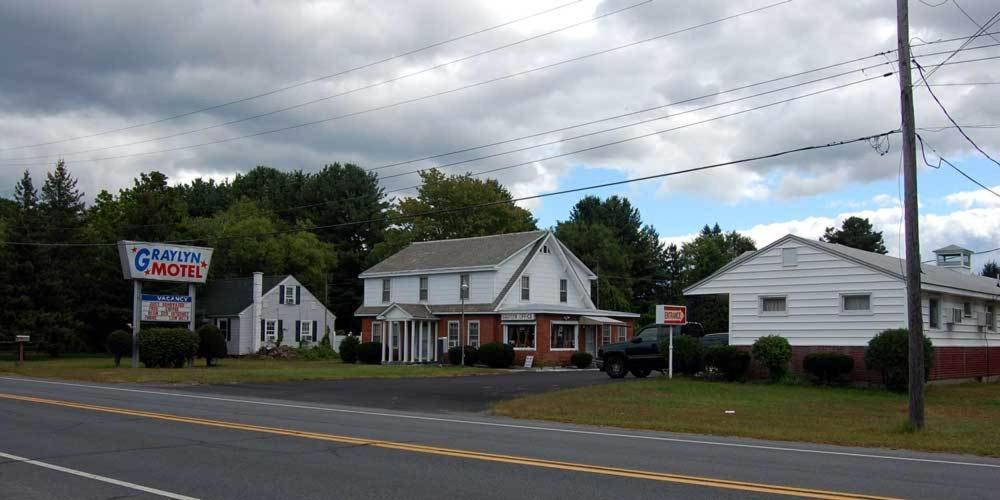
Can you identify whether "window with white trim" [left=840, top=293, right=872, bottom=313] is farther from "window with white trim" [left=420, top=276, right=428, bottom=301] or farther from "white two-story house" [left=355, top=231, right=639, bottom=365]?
"window with white trim" [left=420, top=276, right=428, bottom=301]

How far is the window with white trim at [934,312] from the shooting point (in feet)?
93.8

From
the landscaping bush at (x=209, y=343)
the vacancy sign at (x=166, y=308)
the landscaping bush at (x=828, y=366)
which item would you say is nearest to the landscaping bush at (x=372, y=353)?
the landscaping bush at (x=209, y=343)

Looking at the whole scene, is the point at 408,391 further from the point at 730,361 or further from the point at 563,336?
the point at 563,336

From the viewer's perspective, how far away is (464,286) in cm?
4794

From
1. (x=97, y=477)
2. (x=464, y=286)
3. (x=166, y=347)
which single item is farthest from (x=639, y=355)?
(x=97, y=477)

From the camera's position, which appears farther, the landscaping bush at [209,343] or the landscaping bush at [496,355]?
the landscaping bush at [496,355]

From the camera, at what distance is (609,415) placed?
1981 centimetres

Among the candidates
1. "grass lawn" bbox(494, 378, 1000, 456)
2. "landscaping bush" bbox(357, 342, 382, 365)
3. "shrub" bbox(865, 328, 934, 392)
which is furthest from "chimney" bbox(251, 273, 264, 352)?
"shrub" bbox(865, 328, 934, 392)

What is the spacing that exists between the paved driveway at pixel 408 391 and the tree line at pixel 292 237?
1635 centimetres

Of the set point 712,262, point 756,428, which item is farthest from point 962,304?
point 712,262

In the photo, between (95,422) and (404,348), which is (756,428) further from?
(404,348)

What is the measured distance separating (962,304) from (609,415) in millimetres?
18152

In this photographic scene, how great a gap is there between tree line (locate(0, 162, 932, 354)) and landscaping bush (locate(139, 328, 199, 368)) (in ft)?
33.0

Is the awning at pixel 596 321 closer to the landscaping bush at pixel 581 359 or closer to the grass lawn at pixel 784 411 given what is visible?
the landscaping bush at pixel 581 359
